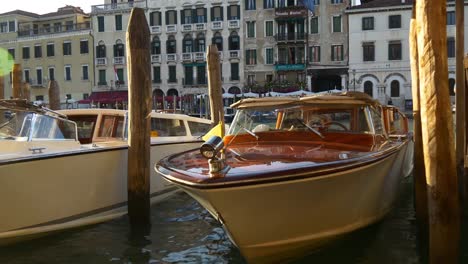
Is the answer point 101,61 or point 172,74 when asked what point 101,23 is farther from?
point 172,74

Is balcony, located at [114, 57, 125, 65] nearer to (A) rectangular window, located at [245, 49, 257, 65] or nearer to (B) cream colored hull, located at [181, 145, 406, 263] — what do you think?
(A) rectangular window, located at [245, 49, 257, 65]

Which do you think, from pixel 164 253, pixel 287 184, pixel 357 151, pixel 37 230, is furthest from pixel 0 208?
pixel 357 151

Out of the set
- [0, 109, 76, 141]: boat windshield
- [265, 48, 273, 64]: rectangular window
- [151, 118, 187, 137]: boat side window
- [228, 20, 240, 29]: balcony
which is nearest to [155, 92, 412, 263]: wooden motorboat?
[0, 109, 76, 141]: boat windshield

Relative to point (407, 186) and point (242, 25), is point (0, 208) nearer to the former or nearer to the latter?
point (407, 186)

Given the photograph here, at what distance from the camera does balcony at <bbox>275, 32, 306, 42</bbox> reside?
41.9 m

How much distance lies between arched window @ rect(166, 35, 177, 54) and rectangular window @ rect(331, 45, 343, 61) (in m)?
14.0

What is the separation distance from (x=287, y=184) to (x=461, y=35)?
4.98 m

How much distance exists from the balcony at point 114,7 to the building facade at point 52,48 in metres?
1.90

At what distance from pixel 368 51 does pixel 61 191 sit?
117 ft

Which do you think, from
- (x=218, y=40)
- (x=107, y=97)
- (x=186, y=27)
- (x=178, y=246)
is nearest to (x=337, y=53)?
(x=218, y=40)

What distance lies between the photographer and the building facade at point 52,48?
48.0m

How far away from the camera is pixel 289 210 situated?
17.4 ft

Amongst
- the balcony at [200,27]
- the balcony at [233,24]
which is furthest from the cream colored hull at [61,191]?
the balcony at [200,27]

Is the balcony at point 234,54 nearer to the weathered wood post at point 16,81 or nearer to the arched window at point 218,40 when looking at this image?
the arched window at point 218,40
